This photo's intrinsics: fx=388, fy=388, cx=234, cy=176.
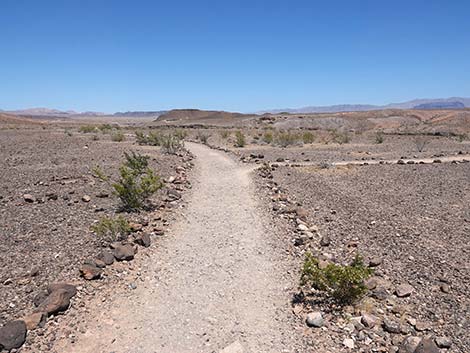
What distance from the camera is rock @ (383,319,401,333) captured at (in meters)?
5.15

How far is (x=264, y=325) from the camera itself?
5.41m

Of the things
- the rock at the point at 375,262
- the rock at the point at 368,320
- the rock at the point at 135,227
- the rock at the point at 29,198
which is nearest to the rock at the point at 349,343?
the rock at the point at 368,320

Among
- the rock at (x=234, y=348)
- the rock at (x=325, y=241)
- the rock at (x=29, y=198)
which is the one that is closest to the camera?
the rock at (x=234, y=348)

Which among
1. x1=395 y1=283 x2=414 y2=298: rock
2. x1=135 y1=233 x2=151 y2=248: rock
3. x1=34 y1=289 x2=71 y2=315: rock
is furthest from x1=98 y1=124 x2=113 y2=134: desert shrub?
x1=395 y1=283 x2=414 y2=298: rock

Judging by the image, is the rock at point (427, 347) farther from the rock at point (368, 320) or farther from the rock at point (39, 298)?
the rock at point (39, 298)

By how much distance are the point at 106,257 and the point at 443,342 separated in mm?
5448

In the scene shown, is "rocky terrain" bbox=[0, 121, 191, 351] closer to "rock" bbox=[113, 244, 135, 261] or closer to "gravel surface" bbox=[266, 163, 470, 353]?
"rock" bbox=[113, 244, 135, 261]

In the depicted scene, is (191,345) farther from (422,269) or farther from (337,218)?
(337,218)

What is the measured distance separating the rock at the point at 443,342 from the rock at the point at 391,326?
1.52 feet

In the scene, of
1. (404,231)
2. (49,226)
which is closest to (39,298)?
(49,226)

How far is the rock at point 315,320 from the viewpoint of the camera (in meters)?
5.38

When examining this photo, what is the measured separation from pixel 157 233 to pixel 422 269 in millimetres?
5430

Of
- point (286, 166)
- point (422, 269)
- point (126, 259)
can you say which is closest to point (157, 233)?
point (126, 259)

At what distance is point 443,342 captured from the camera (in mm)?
4836
